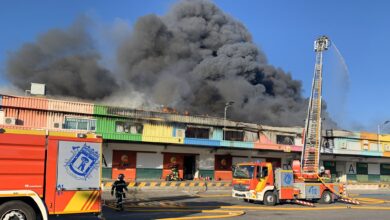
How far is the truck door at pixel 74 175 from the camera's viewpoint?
31.8ft

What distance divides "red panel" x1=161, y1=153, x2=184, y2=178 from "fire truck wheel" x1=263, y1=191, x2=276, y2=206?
54.1 ft

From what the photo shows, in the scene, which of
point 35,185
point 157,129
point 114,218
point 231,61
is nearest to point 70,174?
point 35,185

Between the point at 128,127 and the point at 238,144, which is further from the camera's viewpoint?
the point at 238,144

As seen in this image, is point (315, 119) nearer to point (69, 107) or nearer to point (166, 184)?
point (166, 184)

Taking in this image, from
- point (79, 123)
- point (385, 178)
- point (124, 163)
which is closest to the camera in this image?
point (79, 123)

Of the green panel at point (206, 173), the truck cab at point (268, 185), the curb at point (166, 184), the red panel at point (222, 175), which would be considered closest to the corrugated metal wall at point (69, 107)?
the curb at point (166, 184)

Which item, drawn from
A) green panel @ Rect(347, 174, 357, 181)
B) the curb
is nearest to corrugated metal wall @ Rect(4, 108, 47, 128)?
the curb

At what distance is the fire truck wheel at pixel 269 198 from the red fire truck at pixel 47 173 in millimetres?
10319

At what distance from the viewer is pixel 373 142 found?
45.8 metres

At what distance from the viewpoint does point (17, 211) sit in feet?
29.9

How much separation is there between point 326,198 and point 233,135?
1624 centimetres

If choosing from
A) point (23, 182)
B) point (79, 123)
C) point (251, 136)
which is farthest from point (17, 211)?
point (251, 136)

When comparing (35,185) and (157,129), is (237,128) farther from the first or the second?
(35,185)

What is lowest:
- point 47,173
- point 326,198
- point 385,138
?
point 326,198
